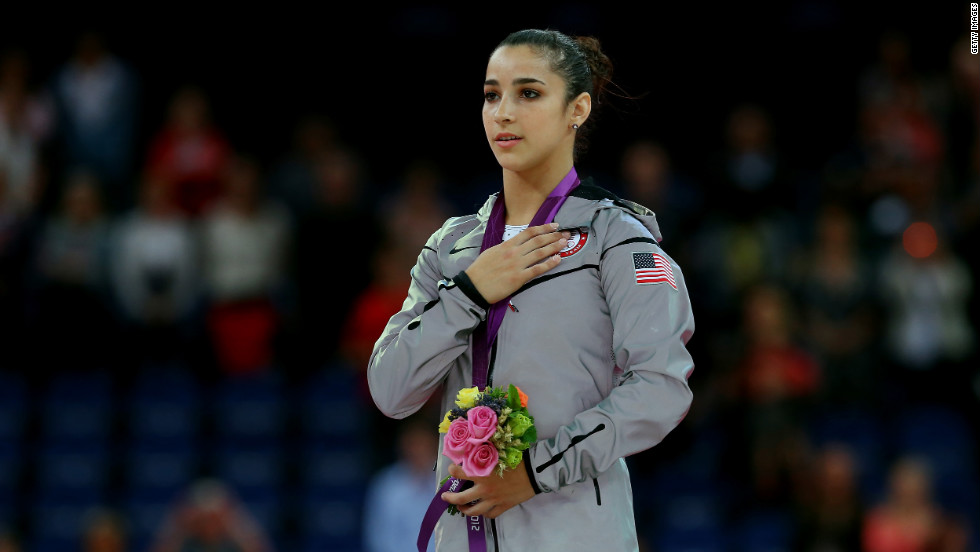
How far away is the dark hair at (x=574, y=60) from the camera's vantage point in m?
3.29

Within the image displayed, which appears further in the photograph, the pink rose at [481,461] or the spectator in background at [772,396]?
the spectator in background at [772,396]

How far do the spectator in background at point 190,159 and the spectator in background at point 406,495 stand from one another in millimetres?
2547

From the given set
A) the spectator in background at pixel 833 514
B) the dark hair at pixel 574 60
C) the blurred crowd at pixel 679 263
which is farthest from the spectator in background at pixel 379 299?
the dark hair at pixel 574 60

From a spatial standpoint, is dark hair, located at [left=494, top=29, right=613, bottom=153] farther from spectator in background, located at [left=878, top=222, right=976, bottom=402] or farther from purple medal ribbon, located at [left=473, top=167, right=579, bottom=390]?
spectator in background, located at [left=878, top=222, right=976, bottom=402]

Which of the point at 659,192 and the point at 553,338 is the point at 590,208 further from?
the point at 659,192

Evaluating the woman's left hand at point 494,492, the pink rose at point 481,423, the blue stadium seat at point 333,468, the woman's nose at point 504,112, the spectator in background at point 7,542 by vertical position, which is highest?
the woman's nose at point 504,112

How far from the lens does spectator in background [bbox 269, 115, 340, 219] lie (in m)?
9.60

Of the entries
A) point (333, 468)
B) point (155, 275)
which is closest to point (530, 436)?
point (333, 468)

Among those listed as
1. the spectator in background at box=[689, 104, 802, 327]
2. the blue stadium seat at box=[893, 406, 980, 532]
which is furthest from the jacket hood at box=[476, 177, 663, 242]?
the blue stadium seat at box=[893, 406, 980, 532]

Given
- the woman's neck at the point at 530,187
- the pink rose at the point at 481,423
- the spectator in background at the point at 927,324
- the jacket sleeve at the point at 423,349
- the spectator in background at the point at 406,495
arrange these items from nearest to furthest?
1. the pink rose at the point at 481,423
2. the jacket sleeve at the point at 423,349
3. the woman's neck at the point at 530,187
4. the spectator in background at the point at 406,495
5. the spectator in background at the point at 927,324

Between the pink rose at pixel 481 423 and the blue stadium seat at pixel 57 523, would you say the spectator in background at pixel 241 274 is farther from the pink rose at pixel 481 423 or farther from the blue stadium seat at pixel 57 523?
the pink rose at pixel 481 423

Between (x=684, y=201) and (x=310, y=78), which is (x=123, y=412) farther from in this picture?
(x=684, y=201)

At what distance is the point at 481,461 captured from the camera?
2965 mm

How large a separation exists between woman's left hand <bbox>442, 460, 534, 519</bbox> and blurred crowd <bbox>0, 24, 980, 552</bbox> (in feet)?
16.1
